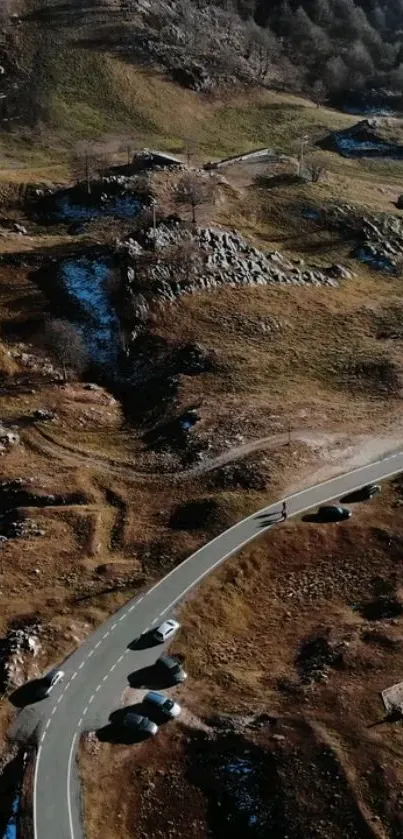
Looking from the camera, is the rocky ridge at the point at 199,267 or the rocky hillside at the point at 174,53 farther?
the rocky hillside at the point at 174,53

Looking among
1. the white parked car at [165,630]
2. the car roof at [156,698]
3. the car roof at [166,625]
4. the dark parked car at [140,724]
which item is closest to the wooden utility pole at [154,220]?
the car roof at [166,625]

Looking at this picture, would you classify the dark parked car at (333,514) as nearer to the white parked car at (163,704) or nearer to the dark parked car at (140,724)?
the white parked car at (163,704)

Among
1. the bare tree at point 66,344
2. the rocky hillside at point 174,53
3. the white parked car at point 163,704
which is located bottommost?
the bare tree at point 66,344

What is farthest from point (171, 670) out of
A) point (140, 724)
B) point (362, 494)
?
point (362, 494)

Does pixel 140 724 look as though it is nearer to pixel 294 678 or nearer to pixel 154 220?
pixel 294 678

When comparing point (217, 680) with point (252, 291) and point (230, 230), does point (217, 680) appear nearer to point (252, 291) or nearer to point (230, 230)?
point (252, 291)

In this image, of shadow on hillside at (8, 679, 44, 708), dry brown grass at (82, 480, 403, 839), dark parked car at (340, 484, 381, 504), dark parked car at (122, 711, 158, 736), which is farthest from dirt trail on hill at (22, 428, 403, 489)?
dark parked car at (122, 711, 158, 736)

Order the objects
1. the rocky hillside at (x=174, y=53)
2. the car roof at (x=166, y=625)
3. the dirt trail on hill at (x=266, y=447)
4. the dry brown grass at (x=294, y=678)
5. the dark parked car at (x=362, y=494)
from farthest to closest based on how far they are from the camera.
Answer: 1. the rocky hillside at (x=174, y=53)
2. the dirt trail on hill at (x=266, y=447)
3. the dark parked car at (x=362, y=494)
4. the car roof at (x=166, y=625)
5. the dry brown grass at (x=294, y=678)
